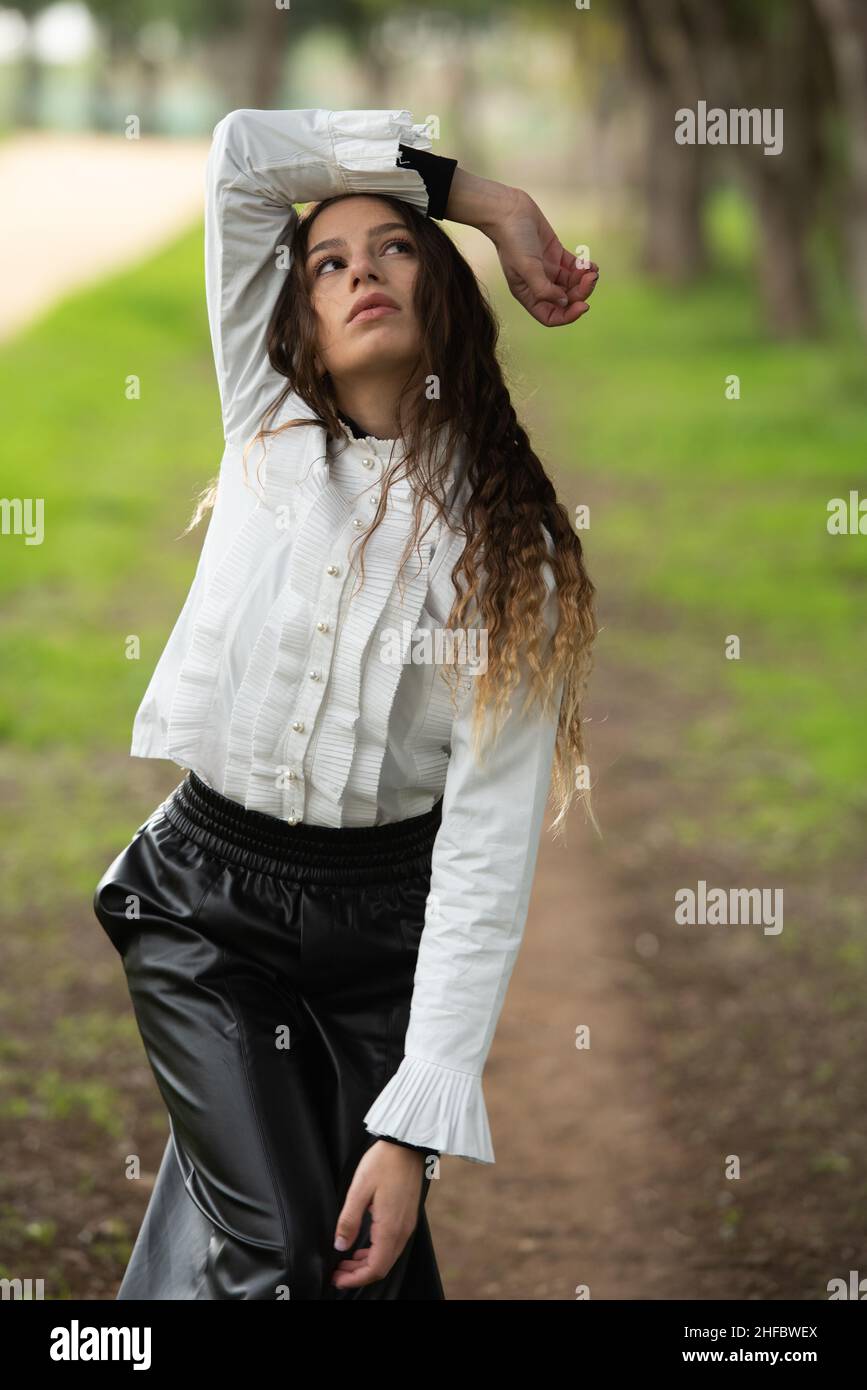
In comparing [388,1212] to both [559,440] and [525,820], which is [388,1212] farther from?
[559,440]

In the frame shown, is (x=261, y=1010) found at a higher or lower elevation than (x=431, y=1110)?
higher

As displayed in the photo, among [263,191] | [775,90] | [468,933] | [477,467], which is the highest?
[775,90]

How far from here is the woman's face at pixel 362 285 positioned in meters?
2.57

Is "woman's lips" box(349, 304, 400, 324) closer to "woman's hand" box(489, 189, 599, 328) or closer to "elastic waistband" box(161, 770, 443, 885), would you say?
"woman's hand" box(489, 189, 599, 328)

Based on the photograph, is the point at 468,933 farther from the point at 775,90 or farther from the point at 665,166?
the point at 665,166

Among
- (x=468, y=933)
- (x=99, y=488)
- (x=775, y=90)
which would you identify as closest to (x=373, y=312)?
(x=468, y=933)

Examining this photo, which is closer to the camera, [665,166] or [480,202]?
[480,202]

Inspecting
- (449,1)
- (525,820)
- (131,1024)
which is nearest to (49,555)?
(131,1024)

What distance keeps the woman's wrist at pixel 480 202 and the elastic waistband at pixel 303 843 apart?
38.5 inches

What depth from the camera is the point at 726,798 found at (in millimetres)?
7340

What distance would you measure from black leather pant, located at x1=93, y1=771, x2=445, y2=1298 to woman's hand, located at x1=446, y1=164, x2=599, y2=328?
873 mm

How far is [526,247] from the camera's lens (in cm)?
261

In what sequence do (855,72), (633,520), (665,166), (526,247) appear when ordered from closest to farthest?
(526,247), (855,72), (633,520), (665,166)

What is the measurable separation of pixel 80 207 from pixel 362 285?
2889 cm
